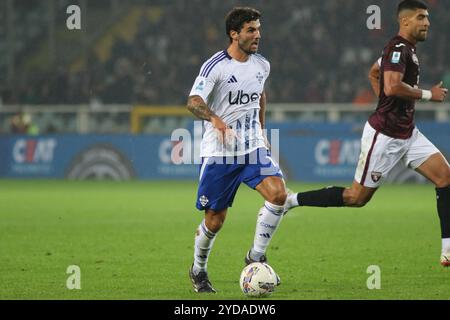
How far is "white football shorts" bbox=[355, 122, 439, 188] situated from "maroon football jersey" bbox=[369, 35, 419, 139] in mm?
65

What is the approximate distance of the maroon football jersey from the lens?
8.76 m

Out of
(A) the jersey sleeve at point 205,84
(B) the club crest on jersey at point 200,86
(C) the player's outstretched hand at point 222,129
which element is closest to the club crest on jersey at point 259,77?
(A) the jersey sleeve at point 205,84

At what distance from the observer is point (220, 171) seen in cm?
794

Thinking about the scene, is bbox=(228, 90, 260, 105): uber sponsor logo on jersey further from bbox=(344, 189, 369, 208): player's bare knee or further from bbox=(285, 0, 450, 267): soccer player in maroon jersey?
bbox=(344, 189, 369, 208): player's bare knee

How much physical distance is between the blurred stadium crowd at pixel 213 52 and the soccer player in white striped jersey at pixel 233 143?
15773 mm

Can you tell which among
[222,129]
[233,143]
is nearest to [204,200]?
[233,143]

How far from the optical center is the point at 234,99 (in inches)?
318

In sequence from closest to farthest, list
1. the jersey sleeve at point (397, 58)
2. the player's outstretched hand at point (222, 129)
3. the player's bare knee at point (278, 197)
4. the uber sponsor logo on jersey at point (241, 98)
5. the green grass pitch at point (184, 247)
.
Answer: the player's outstretched hand at point (222, 129) < the green grass pitch at point (184, 247) < the player's bare knee at point (278, 197) < the uber sponsor logo on jersey at point (241, 98) < the jersey sleeve at point (397, 58)

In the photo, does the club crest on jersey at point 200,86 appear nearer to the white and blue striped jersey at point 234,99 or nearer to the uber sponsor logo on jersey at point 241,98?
the white and blue striped jersey at point 234,99

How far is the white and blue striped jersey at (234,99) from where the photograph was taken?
26.1 ft

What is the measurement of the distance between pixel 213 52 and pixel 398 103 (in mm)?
16202

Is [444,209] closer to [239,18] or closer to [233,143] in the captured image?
[233,143]
